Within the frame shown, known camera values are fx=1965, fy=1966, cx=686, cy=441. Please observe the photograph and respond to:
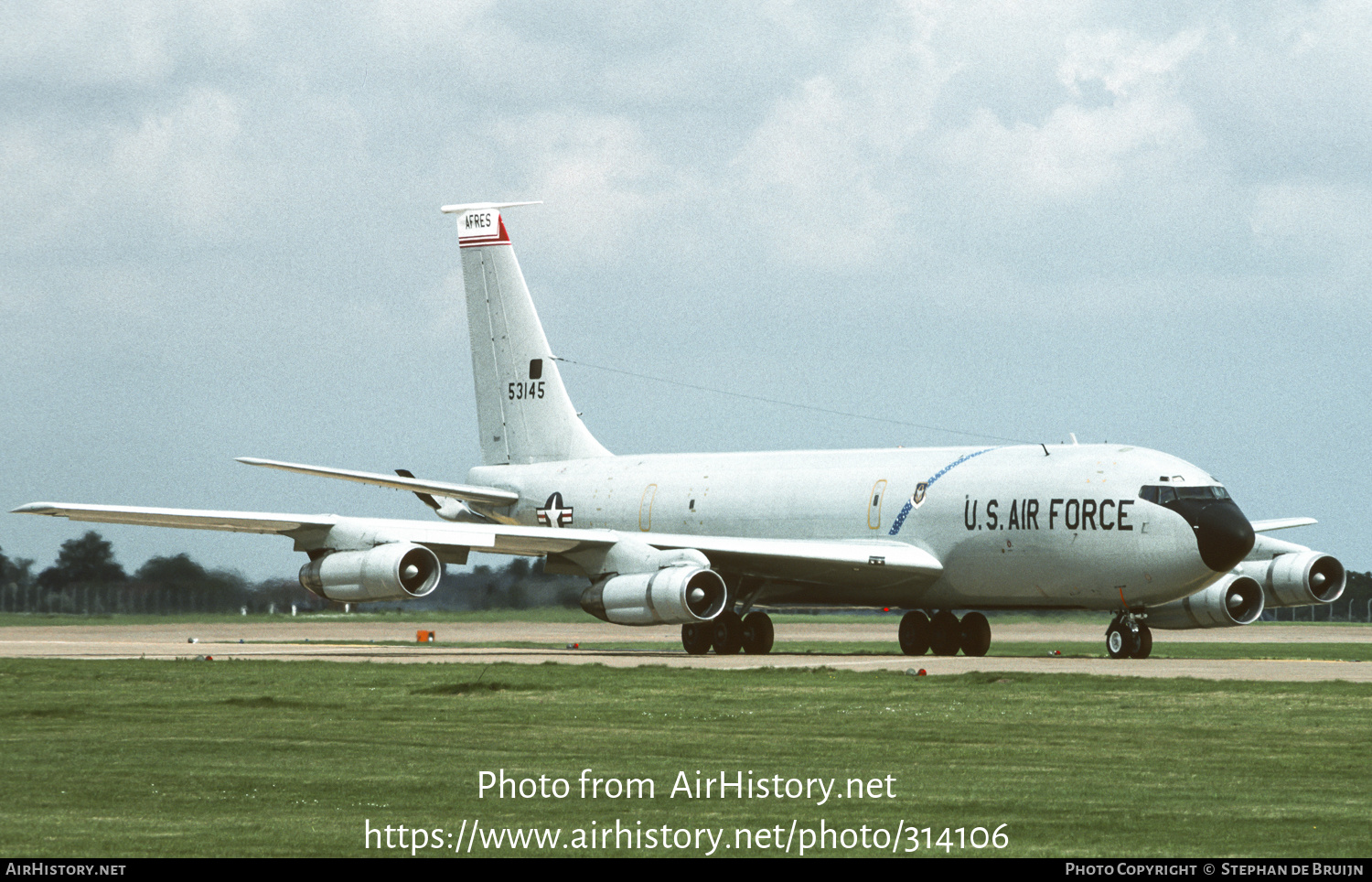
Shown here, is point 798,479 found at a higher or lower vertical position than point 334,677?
higher

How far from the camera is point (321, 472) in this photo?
39031 millimetres

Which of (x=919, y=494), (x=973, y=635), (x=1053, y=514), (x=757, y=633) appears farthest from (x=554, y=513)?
(x=1053, y=514)

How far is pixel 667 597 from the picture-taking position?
108 ft

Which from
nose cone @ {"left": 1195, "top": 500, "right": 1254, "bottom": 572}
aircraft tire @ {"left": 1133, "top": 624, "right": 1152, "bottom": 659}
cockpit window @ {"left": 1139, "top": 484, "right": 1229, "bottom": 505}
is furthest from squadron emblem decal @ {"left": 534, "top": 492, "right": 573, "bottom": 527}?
→ nose cone @ {"left": 1195, "top": 500, "right": 1254, "bottom": 572}

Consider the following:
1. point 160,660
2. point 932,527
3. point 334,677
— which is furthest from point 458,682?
point 932,527

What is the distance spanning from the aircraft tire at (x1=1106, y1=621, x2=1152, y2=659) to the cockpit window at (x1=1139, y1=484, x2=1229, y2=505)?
2383 millimetres

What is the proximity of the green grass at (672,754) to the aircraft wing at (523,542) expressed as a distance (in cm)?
815

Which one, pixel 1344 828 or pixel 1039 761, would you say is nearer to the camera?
pixel 1344 828

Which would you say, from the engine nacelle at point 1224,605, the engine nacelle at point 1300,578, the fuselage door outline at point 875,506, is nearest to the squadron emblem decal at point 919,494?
the fuselage door outline at point 875,506

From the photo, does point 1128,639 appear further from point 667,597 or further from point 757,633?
point 667,597

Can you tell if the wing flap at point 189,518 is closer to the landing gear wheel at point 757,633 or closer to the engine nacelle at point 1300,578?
the landing gear wheel at point 757,633
